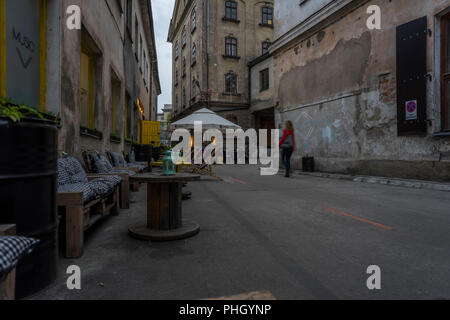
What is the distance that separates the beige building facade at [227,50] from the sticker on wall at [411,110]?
17.4 m

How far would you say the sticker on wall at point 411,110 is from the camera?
26.1 feet

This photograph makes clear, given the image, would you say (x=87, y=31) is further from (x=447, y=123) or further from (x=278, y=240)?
(x=447, y=123)

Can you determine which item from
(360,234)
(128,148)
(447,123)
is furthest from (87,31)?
(447,123)

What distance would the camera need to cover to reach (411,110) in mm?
8078

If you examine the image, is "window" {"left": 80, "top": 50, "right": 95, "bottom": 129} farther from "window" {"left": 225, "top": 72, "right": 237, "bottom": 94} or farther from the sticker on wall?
"window" {"left": 225, "top": 72, "right": 237, "bottom": 94}

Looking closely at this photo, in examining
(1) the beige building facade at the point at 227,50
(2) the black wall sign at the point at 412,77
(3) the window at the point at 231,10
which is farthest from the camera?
(3) the window at the point at 231,10

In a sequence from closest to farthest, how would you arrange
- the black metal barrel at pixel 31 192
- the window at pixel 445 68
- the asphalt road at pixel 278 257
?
1. the black metal barrel at pixel 31 192
2. the asphalt road at pixel 278 257
3. the window at pixel 445 68

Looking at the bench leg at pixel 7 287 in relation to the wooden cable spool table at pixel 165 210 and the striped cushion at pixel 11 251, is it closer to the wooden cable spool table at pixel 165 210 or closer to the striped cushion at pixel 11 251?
the striped cushion at pixel 11 251

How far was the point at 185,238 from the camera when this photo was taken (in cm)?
327

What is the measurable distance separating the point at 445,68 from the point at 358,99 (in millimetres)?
2719

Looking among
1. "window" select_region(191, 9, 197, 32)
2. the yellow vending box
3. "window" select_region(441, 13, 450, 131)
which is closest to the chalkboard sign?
"window" select_region(441, 13, 450, 131)

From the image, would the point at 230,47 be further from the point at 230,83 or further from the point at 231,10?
the point at 231,10

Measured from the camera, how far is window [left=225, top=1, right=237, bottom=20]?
82.9ft

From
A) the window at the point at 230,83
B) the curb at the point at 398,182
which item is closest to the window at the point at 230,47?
the window at the point at 230,83
